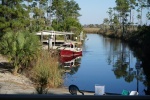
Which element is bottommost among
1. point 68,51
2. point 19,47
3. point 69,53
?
point 69,53

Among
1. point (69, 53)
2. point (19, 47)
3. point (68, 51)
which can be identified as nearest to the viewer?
point (19, 47)

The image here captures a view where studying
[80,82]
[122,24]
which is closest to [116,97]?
[80,82]

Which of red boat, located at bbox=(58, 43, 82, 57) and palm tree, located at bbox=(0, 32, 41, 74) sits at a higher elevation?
palm tree, located at bbox=(0, 32, 41, 74)

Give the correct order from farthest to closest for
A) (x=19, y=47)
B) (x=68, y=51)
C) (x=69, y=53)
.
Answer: (x=69, y=53), (x=68, y=51), (x=19, y=47)

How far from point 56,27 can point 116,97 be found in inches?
2045

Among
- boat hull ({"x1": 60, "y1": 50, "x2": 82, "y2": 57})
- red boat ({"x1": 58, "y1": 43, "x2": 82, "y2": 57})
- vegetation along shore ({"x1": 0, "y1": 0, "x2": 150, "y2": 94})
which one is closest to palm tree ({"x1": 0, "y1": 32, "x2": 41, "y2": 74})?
vegetation along shore ({"x1": 0, "y1": 0, "x2": 150, "y2": 94})

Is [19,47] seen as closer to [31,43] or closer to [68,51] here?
[31,43]

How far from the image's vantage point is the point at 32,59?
14266mm

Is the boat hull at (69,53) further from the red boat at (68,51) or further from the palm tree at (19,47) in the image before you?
the palm tree at (19,47)

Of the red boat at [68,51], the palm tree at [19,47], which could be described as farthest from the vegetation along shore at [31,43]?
the red boat at [68,51]

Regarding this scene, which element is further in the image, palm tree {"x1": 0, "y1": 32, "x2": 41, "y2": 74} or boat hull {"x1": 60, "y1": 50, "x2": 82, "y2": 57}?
boat hull {"x1": 60, "y1": 50, "x2": 82, "y2": 57}

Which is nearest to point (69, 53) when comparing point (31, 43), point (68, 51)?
point (68, 51)

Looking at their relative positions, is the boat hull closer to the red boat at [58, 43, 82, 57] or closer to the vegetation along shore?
the red boat at [58, 43, 82, 57]

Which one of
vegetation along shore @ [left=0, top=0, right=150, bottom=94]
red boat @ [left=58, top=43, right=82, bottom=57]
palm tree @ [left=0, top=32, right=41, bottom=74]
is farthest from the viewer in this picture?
red boat @ [left=58, top=43, right=82, bottom=57]
